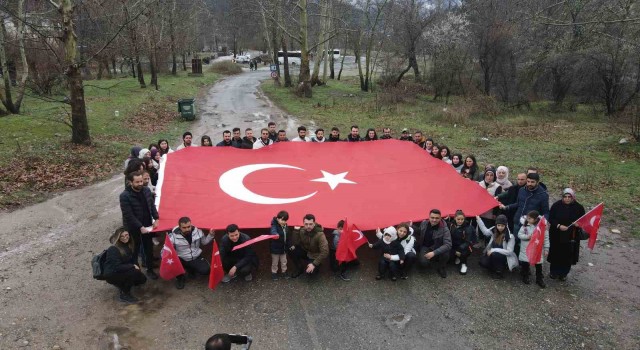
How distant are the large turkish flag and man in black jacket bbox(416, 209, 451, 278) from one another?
0.40 meters

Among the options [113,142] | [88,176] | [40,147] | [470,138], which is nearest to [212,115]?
[113,142]

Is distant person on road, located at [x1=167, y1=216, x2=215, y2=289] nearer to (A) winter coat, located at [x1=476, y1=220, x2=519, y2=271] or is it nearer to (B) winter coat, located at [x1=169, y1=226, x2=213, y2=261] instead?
(B) winter coat, located at [x1=169, y1=226, x2=213, y2=261]

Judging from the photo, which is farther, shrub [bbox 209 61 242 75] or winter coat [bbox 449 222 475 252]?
shrub [bbox 209 61 242 75]

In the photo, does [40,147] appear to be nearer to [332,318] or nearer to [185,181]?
[185,181]

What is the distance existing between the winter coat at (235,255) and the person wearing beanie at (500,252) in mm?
3850

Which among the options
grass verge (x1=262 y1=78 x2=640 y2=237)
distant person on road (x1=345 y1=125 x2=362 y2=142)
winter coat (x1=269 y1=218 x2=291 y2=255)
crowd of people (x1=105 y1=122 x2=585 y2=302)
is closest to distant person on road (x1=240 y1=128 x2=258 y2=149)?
distant person on road (x1=345 y1=125 x2=362 y2=142)

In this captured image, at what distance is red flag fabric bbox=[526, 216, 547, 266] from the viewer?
6391 millimetres

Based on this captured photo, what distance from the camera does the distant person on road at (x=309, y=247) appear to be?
6.58m

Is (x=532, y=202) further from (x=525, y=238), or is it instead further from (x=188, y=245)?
(x=188, y=245)

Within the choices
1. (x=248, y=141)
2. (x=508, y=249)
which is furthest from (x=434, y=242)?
(x=248, y=141)

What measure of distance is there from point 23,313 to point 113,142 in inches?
411

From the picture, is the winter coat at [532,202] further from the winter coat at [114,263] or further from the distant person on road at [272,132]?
the distant person on road at [272,132]

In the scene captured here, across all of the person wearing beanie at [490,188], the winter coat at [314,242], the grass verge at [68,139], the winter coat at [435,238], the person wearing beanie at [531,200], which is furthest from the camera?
the grass verge at [68,139]

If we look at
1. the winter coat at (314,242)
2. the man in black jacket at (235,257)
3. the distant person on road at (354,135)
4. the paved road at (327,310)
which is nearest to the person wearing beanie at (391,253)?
the paved road at (327,310)
